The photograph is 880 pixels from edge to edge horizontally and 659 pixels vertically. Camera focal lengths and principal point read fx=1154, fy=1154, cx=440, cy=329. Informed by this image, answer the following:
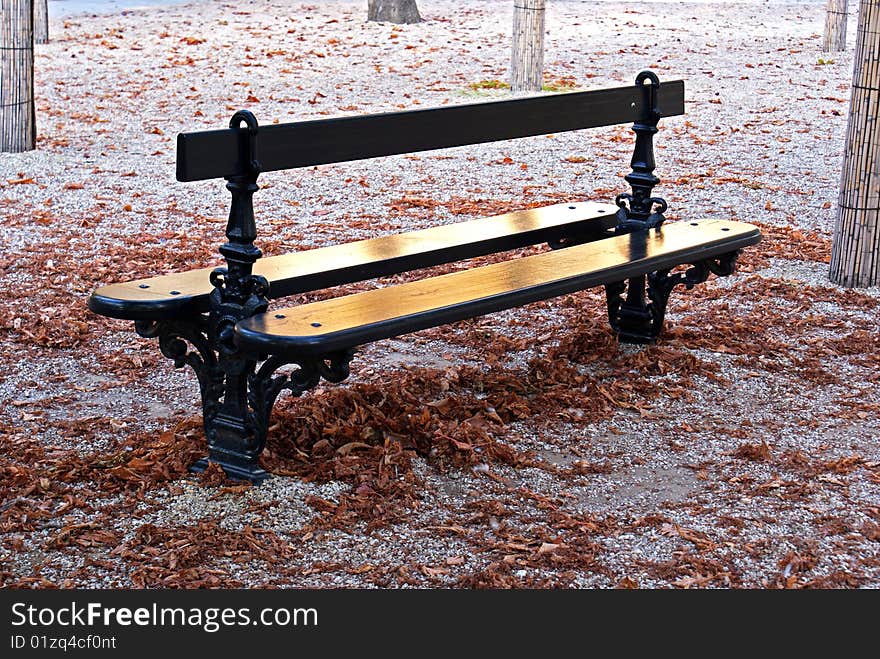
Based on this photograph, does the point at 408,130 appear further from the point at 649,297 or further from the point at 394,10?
the point at 394,10

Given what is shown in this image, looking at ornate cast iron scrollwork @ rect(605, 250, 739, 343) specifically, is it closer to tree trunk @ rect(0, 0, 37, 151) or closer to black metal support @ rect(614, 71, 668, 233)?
black metal support @ rect(614, 71, 668, 233)

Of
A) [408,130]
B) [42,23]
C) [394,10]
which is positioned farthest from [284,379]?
[394,10]

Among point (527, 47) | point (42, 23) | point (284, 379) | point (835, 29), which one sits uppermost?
point (835, 29)

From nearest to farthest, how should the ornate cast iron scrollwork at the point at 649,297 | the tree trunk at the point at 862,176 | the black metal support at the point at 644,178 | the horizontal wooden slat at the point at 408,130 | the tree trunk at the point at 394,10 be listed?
the horizontal wooden slat at the point at 408,130 → the ornate cast iron scrollwork at the point at 649,297 → the black metal support at the point at 644,178 → the tree trunk at the point at 862,176 → the tree trunk at the point at 394,10

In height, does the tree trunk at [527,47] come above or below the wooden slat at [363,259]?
above

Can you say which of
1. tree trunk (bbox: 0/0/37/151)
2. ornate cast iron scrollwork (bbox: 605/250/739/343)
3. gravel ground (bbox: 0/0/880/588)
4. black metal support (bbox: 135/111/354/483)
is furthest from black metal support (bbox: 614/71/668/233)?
tree trunk (bbox: 0/0/37/151)

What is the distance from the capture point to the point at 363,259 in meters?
4.50

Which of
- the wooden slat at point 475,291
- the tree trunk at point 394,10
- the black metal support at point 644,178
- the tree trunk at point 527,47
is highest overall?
the tree trunk at point 394,10

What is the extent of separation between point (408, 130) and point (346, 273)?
61 centimetres

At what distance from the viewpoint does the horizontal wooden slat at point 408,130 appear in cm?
353

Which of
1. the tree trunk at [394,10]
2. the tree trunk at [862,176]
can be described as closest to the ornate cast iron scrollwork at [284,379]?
the tree trunk at [862,176]

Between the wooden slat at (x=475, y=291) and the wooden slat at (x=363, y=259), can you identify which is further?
the wooden slat at (x=363, y=259)

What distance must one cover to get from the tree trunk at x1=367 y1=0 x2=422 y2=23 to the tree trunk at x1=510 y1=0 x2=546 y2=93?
227 inches

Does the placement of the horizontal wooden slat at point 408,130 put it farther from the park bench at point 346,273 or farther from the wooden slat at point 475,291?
the wooden slat at point 475,291
